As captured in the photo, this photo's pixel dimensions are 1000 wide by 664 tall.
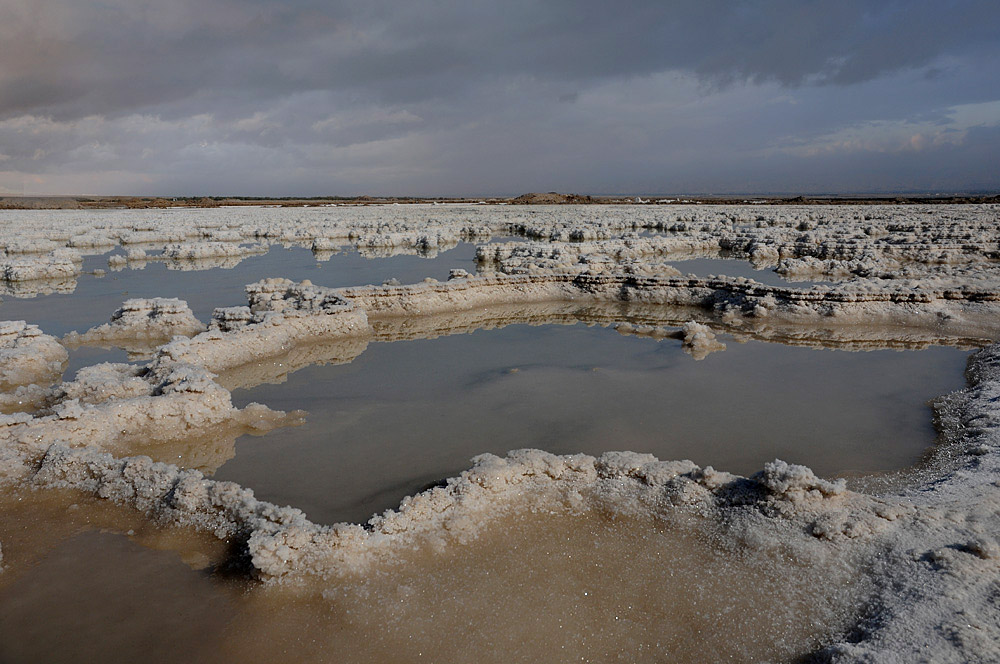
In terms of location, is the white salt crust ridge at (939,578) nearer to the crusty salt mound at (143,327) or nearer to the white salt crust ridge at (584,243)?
the crusty salt mound at (143,327)

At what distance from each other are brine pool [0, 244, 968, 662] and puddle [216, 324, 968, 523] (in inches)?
1.1

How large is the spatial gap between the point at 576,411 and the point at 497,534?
255 centimetres

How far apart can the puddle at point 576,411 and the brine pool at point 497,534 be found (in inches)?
1.1

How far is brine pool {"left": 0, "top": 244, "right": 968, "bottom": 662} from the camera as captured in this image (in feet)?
9.19

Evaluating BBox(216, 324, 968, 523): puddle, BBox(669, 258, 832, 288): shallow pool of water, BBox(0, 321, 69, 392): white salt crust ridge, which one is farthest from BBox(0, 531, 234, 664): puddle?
BBox(669, 258, 832, 288): shallow pool of water

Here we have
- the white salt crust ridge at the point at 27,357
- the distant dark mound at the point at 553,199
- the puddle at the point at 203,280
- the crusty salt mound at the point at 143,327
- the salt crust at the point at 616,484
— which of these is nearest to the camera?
the salt crust at the point at 616,484

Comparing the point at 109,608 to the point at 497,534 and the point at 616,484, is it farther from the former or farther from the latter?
the point at 616,484

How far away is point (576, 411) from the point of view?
5.94 m

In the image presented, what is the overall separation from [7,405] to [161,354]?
Answer: 1.60m

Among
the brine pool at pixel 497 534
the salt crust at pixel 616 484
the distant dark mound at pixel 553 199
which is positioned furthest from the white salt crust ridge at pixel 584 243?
the distant dark mound at pixel 553 199

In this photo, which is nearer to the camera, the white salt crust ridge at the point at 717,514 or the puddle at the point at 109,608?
the white salt crust ridge at the point at 717,514

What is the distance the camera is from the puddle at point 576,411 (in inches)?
187

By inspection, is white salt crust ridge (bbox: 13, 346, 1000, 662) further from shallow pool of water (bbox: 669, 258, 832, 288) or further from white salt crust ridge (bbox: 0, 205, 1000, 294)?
shallow pool of water (bbox: 669, 258, 832, 288)

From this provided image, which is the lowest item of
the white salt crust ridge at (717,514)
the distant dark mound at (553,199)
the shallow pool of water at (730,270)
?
the white salt crust ridge at (717,514)
